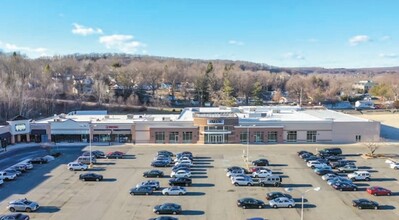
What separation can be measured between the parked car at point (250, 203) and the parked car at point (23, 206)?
15.7 metres

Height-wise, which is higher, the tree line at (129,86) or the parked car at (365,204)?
the tree line at (129,86)

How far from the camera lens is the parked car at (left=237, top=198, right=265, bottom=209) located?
30281 millimetres

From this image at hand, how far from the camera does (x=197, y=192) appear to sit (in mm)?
34469

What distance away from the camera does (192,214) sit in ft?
95.5

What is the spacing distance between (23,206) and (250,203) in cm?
1726

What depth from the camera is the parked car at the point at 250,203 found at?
3028 cm

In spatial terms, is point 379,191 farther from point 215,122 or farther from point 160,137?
point 160,137

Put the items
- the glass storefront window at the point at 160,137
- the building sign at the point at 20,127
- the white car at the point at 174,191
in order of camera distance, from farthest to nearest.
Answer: the glass storefront window at the point at 160,137 → the building sign at the point at 20,127 → the white car at the point at 174,191

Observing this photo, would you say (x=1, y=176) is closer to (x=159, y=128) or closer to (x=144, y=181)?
(x=144, y=181)

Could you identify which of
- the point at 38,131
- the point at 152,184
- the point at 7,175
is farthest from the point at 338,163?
the point at 38,131

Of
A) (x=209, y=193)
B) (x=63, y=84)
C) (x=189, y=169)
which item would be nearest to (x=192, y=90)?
(x=63, y=84)

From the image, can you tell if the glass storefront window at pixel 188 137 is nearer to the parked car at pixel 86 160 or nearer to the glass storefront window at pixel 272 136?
the glass storefront window at pixel 272 136

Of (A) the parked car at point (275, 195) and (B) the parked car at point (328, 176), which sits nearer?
(A) the parked car at point (275, 195)

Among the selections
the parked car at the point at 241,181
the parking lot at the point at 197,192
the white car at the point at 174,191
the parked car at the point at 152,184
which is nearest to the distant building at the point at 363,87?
the parking lot at the point at 197,192
